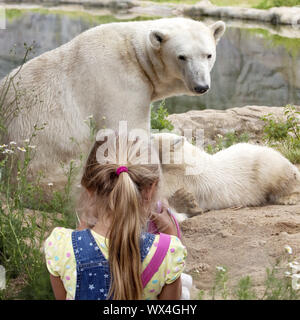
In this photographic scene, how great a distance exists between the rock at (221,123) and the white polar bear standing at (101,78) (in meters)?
2.93

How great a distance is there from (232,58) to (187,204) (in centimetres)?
1416

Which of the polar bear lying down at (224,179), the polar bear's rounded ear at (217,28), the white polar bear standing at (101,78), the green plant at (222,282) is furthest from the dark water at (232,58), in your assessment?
the green plant at (222,282)

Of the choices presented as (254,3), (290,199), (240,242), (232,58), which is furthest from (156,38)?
(254,3)

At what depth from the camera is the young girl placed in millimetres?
1855

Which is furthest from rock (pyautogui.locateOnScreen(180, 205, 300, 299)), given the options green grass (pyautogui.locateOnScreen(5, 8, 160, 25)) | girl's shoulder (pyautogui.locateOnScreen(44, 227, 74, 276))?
green grass (pyautogui.locateOnScreen(5, 8, 160, 25))

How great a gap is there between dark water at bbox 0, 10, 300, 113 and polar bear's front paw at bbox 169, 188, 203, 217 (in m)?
4.96

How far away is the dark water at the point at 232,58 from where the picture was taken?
1204 centimetres

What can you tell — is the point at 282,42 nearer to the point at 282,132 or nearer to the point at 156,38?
the point at 282,132

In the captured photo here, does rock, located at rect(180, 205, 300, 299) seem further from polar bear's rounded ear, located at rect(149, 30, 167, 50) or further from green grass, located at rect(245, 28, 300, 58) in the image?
green grass, located at rect(245, 28, 300, 58)

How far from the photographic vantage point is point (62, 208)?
2779 mm

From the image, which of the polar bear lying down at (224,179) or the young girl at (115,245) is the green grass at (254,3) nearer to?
the polar bear lying down at (224,179)
